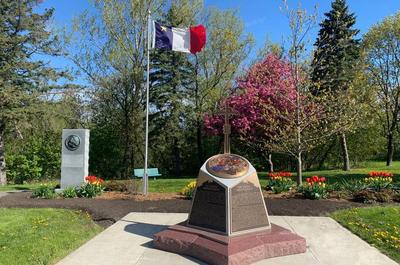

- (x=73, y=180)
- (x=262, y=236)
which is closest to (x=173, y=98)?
(x=73, y=180)

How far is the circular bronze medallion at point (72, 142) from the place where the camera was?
13.5 meters

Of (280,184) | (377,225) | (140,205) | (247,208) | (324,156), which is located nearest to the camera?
(247,208)

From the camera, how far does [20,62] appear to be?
2012cm

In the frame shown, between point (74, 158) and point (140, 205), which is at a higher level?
point (74, 158)

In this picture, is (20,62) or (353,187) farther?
(20,62)

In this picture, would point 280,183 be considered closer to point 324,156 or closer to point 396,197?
point 396,197

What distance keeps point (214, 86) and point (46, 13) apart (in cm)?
1039

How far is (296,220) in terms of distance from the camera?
8742 millimetres

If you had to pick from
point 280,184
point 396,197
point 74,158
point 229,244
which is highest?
point 74,158

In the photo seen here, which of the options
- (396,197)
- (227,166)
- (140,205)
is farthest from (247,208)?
(396,197)

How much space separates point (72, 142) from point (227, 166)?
27.0ft

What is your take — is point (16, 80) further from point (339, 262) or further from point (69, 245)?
point (339, 262)

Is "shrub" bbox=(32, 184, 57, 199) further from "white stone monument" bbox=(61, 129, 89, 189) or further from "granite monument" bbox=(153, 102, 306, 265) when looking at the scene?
"granite monument" bbox=(153, 102, 306, 265)

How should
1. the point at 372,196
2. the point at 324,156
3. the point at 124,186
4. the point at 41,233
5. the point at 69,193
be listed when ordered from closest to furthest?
the point at 41,233 → the point at 372,196 → the point at 69,193 → the point at 124,186 → the point at 324,156
